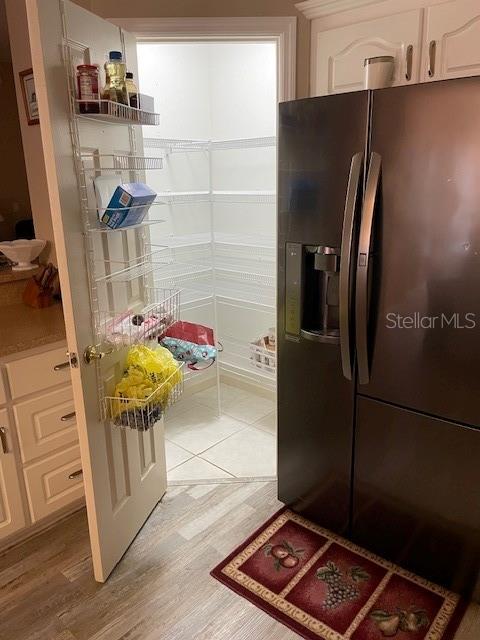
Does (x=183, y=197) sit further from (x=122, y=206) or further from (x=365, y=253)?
(x=365, y=253)

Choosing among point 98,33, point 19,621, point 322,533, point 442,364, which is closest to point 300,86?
point 98,33

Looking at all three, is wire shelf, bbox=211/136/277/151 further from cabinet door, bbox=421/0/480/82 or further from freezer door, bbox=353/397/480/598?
freezer door, bbox=353/397/480/598

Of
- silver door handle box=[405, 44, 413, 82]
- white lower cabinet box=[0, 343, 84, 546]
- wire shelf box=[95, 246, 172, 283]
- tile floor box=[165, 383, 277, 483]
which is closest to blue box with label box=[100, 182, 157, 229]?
wire shelf box=[95, 246, 172, 283]

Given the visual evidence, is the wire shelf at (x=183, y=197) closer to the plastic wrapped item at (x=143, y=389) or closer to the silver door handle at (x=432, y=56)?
the plastic wrapped item at (x=143, y=389)

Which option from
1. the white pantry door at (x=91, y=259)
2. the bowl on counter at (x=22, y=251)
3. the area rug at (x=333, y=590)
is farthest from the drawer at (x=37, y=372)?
the area rug at (x=333, y=590)

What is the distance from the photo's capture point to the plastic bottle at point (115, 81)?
1585 millimetres

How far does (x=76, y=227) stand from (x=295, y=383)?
1.04 m

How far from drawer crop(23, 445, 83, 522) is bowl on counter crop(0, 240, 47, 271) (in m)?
0.93

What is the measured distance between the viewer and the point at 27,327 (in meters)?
2.04

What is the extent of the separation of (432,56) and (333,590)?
6.36 ft

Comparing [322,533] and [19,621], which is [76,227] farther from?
[322,533]

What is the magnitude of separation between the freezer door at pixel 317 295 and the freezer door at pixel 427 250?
9cm

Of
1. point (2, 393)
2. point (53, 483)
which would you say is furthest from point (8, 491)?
point (2, 393)

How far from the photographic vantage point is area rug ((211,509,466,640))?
5.54 feet
